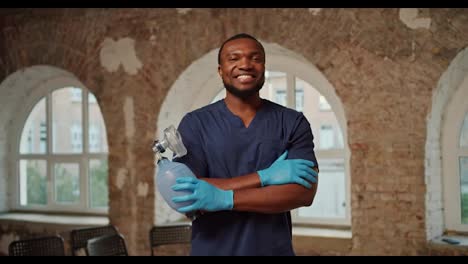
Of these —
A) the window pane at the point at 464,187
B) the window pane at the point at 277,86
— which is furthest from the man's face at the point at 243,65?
the window pane at the point at 277,86

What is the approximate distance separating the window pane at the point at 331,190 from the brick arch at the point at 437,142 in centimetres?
90

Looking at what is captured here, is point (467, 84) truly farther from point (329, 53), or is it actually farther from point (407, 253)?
point (407, 253)

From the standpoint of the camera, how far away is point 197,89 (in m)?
5.52

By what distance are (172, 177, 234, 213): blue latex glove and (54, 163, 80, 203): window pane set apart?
5.05 meters

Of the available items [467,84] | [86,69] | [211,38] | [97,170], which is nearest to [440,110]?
[467,84]

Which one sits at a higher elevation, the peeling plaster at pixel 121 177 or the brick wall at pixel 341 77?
the brick wall at pixel 341 77

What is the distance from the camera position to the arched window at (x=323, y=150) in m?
5.12

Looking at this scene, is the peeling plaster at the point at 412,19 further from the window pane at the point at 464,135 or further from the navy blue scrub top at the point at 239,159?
the navy blue scrub top at the point at 239,159

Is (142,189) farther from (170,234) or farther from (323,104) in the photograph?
(323,104)

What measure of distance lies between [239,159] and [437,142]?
3143mm

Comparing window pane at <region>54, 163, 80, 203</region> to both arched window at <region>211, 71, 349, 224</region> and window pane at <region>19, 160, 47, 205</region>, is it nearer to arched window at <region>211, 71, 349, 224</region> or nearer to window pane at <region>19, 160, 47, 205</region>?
window pane at <region>19, 160, 47, 205</region>
